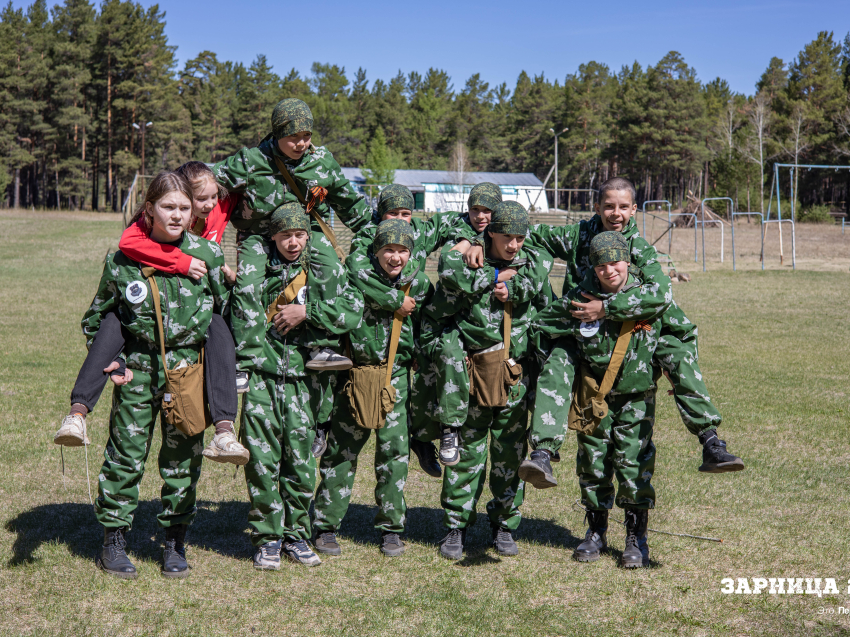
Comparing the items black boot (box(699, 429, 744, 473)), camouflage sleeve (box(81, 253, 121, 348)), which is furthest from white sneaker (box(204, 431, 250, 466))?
black boot (box(699, 429, 744, 473))

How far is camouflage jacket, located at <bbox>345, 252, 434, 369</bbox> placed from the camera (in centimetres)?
450

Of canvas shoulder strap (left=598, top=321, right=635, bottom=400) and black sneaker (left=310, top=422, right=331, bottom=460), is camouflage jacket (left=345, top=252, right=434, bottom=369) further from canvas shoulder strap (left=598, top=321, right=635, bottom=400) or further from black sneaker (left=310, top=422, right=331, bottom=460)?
canvas shoulder strap (left=598, top=321, right=635, bottom=400)

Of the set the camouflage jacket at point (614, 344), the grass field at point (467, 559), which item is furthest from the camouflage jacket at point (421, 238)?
the grass field at point (467, 559)

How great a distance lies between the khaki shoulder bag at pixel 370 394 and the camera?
4461mm

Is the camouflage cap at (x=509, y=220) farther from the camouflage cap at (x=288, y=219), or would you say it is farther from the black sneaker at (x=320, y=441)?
the black sneaker at (x=320, y=441)

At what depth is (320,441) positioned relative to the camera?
4.67 metres

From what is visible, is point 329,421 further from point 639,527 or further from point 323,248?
point 639,527

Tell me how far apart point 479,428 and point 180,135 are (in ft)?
200

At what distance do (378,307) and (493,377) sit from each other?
804 millimetres

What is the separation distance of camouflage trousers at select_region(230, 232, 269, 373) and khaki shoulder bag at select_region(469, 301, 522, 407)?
4.16 ft

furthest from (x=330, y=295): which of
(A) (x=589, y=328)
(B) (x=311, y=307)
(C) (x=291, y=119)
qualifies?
(A) (x=589, y=328)

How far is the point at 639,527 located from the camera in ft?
15.2

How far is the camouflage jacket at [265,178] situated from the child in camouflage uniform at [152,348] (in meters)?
0.45

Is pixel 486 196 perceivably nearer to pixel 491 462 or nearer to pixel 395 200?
pixel 395 200
